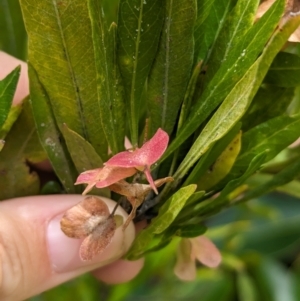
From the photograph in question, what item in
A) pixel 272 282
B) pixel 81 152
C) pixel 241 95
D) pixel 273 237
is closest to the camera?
pixel 241 95

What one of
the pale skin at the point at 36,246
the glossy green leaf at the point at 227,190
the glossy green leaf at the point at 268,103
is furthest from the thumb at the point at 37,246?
the glossy green leaf at the point at 268,103

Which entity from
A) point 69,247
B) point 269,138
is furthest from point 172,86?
point 69,247

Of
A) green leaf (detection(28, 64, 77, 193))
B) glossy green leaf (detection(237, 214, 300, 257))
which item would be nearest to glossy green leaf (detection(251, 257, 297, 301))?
glossy green leaf (detection(237, 214, 300, 257))

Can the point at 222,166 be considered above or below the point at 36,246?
above

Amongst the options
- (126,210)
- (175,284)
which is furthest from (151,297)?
(126,210)

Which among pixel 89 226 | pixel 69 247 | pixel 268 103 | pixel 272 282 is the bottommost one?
pixel 272 282

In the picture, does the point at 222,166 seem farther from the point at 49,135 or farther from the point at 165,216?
the point at 49,135
